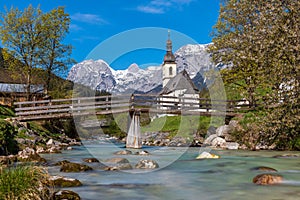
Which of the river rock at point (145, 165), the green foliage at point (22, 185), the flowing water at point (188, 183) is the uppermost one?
the green foliage at point (22, 185)

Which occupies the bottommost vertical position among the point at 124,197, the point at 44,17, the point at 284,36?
the point at 124,197

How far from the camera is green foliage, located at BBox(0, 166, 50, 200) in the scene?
20.9ft

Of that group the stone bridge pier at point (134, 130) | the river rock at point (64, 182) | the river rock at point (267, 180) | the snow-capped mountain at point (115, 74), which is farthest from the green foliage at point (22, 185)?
the stone bridge pier at point (134, 130)

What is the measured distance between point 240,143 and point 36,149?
47.8 ft

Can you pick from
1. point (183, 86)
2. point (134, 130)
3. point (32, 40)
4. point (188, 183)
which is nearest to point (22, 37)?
point (32, 40)

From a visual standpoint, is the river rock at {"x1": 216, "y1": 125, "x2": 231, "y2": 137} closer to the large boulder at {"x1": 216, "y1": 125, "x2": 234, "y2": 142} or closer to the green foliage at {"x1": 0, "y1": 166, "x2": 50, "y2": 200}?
the large boulder at {"x1": 216, "y1": 125, "x2": 234, "y2": 142}

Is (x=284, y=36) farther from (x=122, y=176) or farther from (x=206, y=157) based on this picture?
(x=122, y=176)

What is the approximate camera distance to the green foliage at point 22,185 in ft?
20.9

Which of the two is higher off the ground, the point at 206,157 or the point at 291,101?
the point at 291,101

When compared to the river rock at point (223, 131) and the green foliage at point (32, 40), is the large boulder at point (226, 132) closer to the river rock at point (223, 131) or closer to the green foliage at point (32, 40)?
the river rock at point (223, 131)


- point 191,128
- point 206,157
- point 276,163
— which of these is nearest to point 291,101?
point 276,163

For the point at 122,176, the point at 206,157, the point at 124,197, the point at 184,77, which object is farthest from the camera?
the point at 184,77

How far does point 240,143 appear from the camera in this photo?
2553cm

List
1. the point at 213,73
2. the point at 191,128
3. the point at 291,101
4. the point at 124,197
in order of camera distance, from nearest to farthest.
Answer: the point at 124,197, the point at 291,101, the point at 213,73, the point at 191,128
